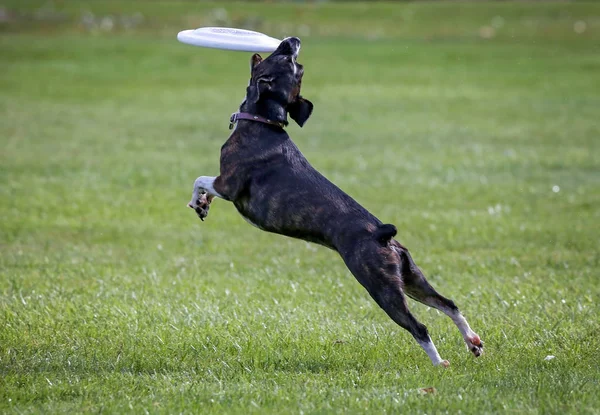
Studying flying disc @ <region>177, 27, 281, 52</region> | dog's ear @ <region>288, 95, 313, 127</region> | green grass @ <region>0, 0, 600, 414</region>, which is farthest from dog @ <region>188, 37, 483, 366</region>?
green grass @ <region>0, 0, 600, 414</region>

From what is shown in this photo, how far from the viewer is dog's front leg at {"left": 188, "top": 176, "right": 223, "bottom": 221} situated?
21.1ft

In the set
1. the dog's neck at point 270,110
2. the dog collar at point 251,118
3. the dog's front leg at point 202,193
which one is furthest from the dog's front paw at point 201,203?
the dog's neck at point 270,110

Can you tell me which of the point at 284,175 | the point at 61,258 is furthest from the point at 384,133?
the point at 284,175

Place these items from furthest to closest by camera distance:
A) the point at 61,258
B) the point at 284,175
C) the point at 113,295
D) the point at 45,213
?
the point at 45,213 → the point at 61,258 → the point at 113,295 → the point at 284,175

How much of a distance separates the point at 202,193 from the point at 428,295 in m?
1.77

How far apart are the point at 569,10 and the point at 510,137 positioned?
30074mm

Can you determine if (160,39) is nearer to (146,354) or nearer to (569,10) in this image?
(569,10)

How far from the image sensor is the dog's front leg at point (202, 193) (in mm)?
6441

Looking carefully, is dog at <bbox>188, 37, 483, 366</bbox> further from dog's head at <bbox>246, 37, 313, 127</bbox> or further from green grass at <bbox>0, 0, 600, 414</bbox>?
green grass at <bbox>0, 0, 600, 414</bbox>

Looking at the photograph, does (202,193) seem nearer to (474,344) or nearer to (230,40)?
(230,40)

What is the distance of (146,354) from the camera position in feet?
20.2

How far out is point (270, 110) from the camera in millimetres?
6430

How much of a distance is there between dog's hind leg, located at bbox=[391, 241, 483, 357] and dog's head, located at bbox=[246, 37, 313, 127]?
1.32 m

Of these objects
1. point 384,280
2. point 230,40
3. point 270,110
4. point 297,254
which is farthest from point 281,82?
point 297,254
